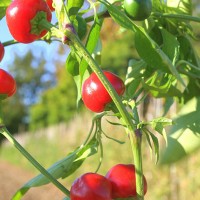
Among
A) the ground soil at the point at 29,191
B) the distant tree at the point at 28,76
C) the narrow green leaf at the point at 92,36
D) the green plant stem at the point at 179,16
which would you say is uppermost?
the narrow green leaf at the point at 92,36

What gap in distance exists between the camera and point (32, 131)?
13078 millimetres

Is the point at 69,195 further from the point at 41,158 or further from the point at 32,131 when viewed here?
the point at 32,131

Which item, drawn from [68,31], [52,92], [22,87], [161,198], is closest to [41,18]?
[68,31]

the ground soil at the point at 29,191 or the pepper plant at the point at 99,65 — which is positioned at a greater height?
the pepper plant at the point at 99,65

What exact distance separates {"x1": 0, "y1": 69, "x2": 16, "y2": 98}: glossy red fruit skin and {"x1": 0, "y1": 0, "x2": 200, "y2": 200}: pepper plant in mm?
36

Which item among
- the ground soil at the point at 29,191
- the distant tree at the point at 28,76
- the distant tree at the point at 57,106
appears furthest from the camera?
the distant tree at the point at 28,76

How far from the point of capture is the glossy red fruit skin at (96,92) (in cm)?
48

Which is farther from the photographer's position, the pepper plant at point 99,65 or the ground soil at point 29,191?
the ground soil at point 29,191

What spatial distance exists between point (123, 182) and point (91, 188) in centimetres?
3

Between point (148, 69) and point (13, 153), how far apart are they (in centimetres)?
1270

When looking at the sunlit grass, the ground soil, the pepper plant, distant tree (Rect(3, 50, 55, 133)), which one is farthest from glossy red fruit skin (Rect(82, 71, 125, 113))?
distant tree (Rect(3, 50, 55, 133))

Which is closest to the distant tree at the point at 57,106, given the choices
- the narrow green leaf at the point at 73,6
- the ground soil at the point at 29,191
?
the ground soil at the point at 29,191

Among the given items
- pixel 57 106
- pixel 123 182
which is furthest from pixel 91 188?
pixel 57 106

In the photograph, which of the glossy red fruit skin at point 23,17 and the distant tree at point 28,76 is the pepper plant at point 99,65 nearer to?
the glossy red fruit skin at point 23,17
